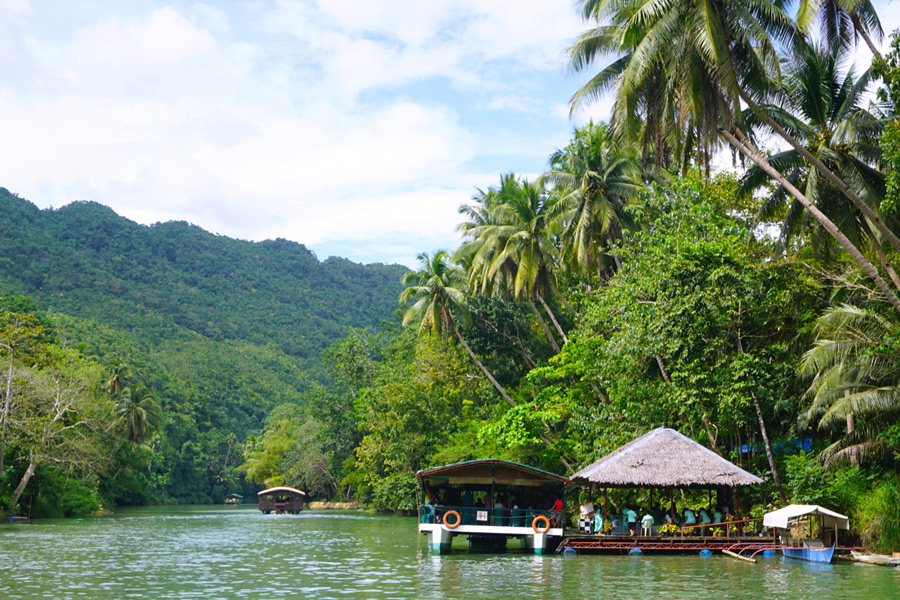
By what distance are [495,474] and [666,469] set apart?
15.6 ft

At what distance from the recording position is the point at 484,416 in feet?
137

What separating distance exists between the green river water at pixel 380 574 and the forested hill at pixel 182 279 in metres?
65.9

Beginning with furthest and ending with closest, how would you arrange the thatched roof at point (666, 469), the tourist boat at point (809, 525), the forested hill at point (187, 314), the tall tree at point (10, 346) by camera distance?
1. the forested hill at point (187, 314)
2. the tall tree at point (10, 346)
3. the thatched roof at point (666, 469)
4. the tourist boat at point (809, 525)

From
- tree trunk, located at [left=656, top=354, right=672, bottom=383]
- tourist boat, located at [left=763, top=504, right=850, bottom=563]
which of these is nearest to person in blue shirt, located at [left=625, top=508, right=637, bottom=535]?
tourist boat, located at [left=763, top=504, right=850, bottom=563]

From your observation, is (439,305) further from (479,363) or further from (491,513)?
(491,513)

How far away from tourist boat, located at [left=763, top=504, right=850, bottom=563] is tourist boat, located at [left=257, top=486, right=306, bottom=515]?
42940mm

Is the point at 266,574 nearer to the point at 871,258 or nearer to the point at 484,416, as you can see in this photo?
the point at 871,258

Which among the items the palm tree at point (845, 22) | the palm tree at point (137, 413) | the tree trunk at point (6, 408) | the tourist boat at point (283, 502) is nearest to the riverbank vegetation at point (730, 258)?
the palm tree at point (845, 22)

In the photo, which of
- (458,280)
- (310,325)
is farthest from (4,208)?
(458,280)

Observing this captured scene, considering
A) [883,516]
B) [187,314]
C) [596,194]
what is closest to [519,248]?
[596,194]

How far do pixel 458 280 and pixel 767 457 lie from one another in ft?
71.9

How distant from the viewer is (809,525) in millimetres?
21062

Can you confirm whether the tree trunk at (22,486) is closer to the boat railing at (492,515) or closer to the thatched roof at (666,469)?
the boat railing at (492,515)

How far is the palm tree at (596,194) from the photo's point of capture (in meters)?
31.4
